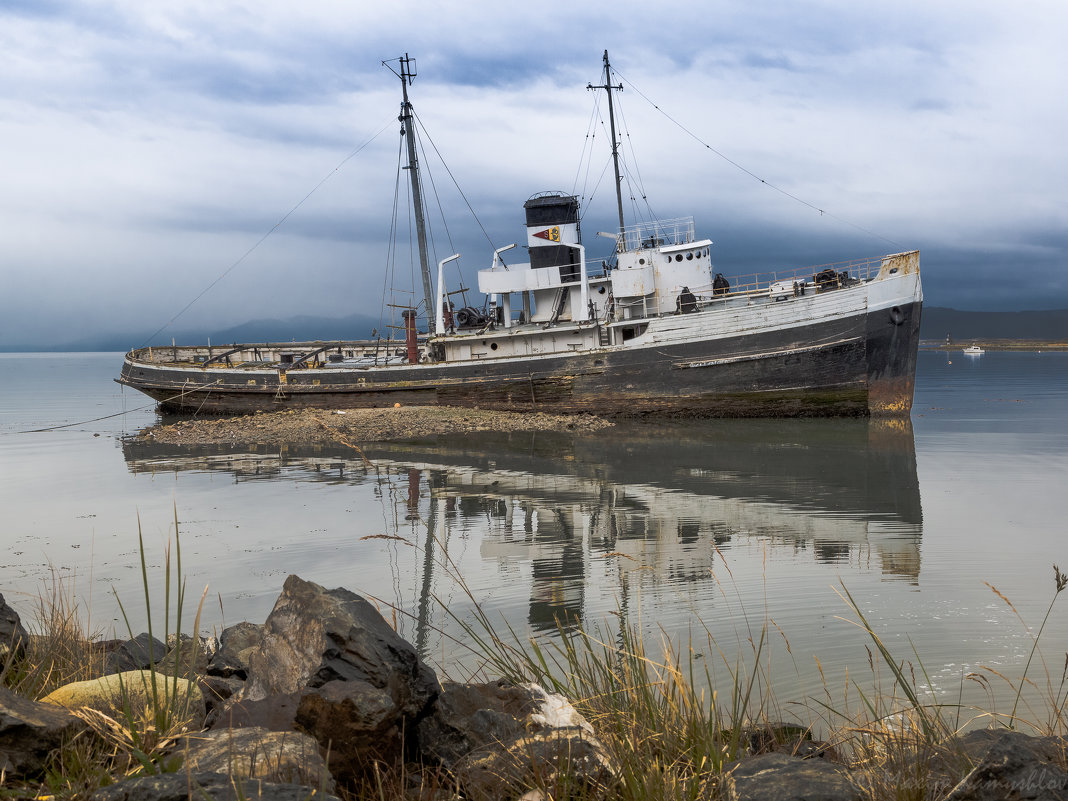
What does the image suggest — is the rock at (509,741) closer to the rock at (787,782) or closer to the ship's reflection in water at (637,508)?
the rock at (787,782)

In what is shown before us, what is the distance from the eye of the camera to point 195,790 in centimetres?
215

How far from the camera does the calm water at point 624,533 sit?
5926 mm

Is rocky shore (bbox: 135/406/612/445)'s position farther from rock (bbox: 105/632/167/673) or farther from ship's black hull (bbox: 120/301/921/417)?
rock (bbox: 105/632/167/673)

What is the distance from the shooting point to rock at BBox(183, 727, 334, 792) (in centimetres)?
242

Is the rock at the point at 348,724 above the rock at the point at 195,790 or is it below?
below

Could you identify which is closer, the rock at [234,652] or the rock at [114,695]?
the rock at [114,695]

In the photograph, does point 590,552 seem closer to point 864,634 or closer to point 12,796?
point 864,634

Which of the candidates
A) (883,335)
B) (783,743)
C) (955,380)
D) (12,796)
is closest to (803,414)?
(883,335)

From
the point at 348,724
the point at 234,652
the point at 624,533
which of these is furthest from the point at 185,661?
the point at 624,533

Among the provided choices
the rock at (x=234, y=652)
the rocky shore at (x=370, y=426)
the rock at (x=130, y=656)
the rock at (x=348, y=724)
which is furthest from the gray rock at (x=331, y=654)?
the rocky shore at (x=370, y=426)

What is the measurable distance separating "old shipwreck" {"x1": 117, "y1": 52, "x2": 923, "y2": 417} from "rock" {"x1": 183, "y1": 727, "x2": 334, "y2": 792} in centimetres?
2082

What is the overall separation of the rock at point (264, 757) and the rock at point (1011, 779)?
1861 mm

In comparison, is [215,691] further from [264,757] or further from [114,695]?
[264,757]

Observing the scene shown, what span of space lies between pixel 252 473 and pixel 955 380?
41.1 m
